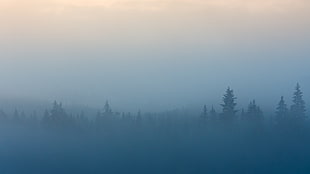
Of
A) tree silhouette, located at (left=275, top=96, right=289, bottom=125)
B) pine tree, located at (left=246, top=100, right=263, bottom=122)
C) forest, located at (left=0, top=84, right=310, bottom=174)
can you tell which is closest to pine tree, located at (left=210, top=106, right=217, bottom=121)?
forest, located at (left=0, top=84, right=310, bottom=174)

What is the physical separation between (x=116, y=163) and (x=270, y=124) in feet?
4.53

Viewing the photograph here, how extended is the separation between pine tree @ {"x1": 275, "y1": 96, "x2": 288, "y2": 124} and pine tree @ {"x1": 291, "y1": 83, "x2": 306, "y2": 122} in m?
0.07

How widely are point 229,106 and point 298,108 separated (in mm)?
597

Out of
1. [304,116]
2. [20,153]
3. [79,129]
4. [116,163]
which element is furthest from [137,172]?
[304,116]

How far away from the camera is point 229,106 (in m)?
6.55

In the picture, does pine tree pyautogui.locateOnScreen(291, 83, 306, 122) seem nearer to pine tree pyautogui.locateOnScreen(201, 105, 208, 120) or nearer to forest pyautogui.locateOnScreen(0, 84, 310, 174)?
forest pyautogui.locateOnScreen(0, 84, 310, 174)

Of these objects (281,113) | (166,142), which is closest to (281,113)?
(281,113)

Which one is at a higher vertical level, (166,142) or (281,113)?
(281,113)

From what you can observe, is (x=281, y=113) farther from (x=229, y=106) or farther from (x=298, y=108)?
(x=229, y=106)

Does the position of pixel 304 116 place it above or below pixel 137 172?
above

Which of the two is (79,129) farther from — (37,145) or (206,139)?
(206,139)

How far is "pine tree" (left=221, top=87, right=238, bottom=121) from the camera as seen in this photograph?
6559 mm

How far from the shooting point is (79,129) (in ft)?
21.7

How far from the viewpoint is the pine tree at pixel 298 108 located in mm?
6508
